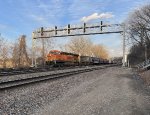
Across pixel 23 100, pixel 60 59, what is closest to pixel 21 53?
pixel 60 59

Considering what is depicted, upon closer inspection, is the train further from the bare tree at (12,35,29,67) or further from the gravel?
Result: the gravel

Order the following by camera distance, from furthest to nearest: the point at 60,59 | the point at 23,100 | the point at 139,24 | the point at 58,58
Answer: the point at 139,24 < the point at 60,59 < the point at 58,58 < the point at 23,100

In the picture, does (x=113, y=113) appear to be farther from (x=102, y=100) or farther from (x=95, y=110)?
(x=102, y=100)

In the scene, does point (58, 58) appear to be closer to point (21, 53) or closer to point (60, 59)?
point (60, 59)

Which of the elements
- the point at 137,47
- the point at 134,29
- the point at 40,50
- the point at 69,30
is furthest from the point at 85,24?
the point at 40,50

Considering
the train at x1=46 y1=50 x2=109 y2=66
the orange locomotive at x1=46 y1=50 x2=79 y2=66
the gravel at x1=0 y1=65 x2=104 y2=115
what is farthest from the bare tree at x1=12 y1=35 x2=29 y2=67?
the gravel at x1=0 y1=65 x2=104 y2=115

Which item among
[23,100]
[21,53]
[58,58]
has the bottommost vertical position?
[23,100]

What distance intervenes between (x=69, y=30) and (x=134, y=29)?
79.8ft

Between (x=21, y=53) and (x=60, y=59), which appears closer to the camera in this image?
(x=60, y=59)

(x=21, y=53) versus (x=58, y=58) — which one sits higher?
(x=21, y=53)

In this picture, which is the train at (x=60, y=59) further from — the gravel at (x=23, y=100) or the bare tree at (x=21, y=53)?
the gravel at (x=23, y=100)

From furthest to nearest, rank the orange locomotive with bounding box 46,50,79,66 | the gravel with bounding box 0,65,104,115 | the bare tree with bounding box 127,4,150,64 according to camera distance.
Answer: the bare tree with bounding box 127,4,150,64
the orange locomotive with bounding box 46,50,79,66
the gravel with bounding box 0,65,104,115

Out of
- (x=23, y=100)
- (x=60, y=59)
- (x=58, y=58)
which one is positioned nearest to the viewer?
(x=23, y=100)

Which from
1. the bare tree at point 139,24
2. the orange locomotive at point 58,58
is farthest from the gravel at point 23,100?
the bare tree at point 139,24
